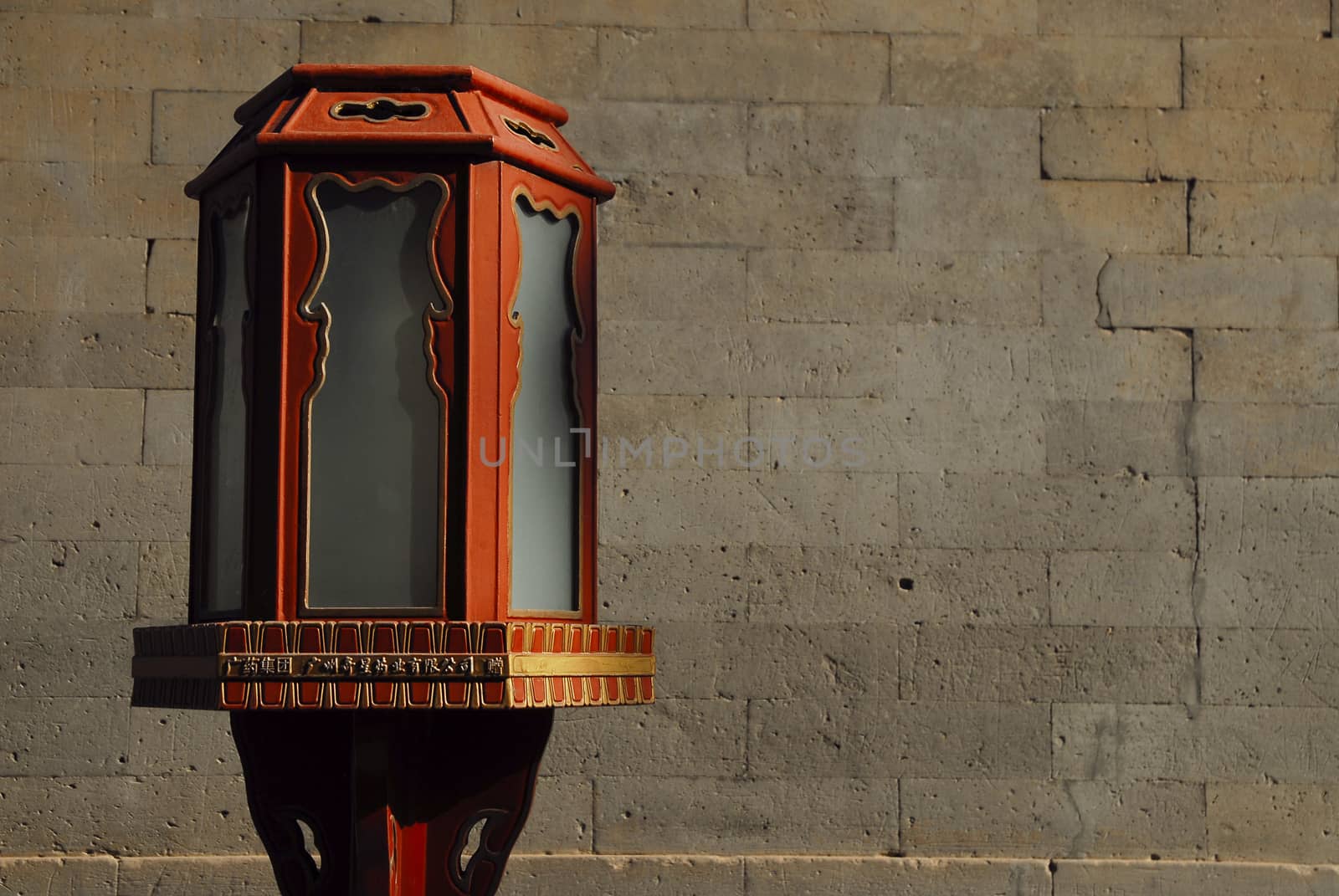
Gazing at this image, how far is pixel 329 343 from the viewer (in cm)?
266

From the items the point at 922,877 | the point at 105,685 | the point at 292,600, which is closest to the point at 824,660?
the point at 922,877

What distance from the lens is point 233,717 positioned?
2811 millimetres

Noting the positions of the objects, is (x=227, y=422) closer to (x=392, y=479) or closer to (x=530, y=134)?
(x=392, y=479)

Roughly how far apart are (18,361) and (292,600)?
9.33 ft

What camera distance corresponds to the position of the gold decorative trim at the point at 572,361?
2678 mm

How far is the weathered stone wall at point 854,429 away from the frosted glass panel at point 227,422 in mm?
2161

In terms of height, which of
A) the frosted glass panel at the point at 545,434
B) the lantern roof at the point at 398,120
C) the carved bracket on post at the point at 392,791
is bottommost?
the carved bracket on post at the point at 392,791

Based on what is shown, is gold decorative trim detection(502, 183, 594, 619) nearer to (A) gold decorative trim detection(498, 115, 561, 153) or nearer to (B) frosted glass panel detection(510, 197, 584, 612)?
(B) frosted glass panel detection(510, 197, 584, 612)

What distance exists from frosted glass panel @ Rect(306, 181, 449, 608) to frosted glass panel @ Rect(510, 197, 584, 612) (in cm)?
16

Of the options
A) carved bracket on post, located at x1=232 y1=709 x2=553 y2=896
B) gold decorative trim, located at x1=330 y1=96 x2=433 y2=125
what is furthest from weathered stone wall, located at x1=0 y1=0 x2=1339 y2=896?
Result: gold decorative trim, located at x1=330 y1=96 x2=433 y2=125

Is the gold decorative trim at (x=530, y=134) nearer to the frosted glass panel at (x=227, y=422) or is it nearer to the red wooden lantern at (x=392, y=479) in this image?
the red wooden lantern at (x=392, y=479)

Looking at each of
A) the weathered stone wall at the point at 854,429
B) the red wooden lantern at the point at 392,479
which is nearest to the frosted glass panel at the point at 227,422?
the red wooden lantern at the point at 392,479

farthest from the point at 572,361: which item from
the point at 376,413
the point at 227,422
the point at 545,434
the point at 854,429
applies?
the point at 854,429

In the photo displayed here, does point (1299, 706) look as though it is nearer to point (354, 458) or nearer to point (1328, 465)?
point (1328, 465)
